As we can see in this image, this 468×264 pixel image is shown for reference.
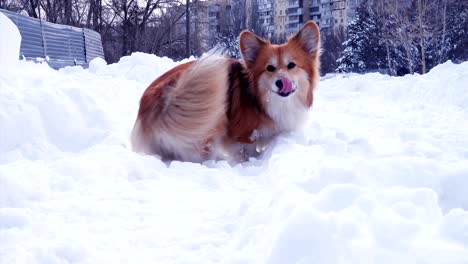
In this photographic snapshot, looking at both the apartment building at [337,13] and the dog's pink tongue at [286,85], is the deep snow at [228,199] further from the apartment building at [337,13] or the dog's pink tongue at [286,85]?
the apartment building at [337,13]

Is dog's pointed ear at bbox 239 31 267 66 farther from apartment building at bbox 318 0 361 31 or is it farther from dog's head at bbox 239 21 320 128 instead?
apartment building at bbox 318 0 361 31

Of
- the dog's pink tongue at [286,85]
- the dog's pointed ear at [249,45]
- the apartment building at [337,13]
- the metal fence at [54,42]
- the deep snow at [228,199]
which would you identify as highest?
the apartment building at [337,13]

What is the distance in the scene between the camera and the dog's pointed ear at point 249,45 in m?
3.89

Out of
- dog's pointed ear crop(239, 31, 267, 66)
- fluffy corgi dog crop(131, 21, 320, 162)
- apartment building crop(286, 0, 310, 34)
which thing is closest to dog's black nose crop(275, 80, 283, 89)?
fluffy corgi dog crop(131, 21, 320, 162)

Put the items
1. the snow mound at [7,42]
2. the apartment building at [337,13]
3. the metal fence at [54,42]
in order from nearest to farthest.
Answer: the snow mound at [7,42]
the metal fence at [54,42]
the apartment building at [337,13]

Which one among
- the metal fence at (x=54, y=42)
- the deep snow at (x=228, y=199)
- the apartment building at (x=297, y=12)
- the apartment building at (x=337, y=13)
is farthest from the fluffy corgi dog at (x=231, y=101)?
the apartment building at (x=297, y=12)

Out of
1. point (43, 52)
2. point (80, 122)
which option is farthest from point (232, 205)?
point (43, 52)

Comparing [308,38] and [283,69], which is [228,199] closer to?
[283,69]

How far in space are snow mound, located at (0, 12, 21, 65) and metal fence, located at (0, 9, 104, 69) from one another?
5.00 meters

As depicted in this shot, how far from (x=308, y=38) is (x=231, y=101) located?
0.98 metres

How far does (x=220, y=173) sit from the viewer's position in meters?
2.62

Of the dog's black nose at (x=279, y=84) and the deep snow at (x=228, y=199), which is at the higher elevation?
the dog's black nose at (x=279, y=84)

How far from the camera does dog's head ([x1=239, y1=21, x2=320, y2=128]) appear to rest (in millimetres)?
3777

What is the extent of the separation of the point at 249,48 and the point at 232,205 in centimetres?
220
